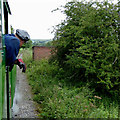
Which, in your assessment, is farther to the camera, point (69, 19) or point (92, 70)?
point (69, 19)

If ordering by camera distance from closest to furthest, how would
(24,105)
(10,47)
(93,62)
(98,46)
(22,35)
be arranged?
(10,47), (22,35), (24,105), (93,62), (98,46)

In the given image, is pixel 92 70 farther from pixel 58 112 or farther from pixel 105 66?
pixel 58 112

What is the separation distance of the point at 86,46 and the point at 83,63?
593mm

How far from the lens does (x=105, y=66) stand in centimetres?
542

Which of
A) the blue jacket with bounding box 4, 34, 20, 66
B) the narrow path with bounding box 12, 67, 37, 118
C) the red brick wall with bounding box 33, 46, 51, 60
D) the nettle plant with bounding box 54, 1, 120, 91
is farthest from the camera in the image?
the red brick wall with bounding box 33, 46, 51, 60

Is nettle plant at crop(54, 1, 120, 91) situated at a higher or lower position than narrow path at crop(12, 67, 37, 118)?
higher

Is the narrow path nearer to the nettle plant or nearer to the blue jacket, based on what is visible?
the nettle plant

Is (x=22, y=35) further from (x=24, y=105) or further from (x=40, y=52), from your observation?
(x=40, y=52)

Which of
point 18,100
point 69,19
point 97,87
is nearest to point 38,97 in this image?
point 18,100

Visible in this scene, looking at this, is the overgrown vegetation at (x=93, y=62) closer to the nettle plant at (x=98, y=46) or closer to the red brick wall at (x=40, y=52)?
the nettle plant at (x=98, y=46)

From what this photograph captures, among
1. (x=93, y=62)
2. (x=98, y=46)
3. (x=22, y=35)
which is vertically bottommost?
(x=93, y=62)

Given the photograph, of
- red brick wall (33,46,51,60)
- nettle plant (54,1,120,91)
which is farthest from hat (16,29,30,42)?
red brick wall (33,46,51,60)

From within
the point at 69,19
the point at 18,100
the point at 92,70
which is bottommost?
the point at 18,100

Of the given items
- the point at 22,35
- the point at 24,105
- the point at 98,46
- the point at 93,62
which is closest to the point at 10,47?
the point at 22,35
